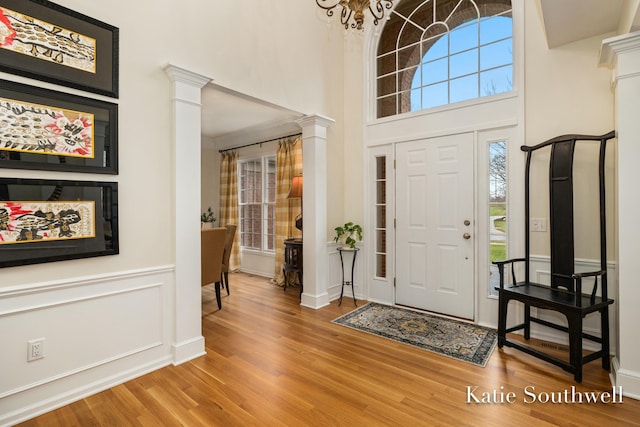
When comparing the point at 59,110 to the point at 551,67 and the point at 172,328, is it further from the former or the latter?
the point at 551,67

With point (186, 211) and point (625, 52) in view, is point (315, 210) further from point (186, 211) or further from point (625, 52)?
point (625, 52)

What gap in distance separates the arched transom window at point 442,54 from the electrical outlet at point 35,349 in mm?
3877

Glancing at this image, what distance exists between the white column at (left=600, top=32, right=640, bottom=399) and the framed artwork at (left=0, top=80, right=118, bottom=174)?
3402 millimetres

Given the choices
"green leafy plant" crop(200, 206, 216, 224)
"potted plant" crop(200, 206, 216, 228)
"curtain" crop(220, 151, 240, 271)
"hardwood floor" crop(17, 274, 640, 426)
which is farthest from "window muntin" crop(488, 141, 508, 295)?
"green leafy plant" crop(200, 206, 216, 224)

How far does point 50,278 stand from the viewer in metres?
2.07

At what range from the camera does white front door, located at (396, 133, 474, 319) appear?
3.50m

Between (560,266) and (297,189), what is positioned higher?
(297,189)

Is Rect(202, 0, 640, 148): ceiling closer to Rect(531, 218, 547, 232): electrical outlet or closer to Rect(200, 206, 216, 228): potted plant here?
Rect(531, 218, 547, 232): electrical outlet

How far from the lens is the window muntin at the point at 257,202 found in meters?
5.85

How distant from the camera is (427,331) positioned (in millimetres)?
3240

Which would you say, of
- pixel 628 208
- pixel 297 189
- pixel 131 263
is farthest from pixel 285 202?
pixel 628 208

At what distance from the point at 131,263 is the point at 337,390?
1704 millimetres

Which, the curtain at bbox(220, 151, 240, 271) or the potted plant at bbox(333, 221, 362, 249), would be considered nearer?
the potted plant at bbox(333, 221, 362, 249)

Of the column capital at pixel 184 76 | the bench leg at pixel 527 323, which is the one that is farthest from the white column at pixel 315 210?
the bench leg at pixel 527 323
